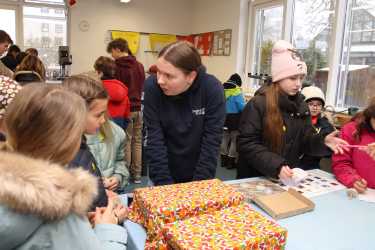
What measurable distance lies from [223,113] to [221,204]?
62 cm

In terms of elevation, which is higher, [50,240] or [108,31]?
[108,31]

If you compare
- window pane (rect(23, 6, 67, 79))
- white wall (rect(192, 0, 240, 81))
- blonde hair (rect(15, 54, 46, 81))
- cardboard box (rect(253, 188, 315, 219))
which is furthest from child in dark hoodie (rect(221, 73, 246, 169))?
window pane (rect(23, 6, 67, 79))

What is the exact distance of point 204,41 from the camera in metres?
5.98

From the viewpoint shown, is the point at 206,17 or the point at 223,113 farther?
the point at 206,17

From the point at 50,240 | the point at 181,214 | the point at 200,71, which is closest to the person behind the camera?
the point at 50,240

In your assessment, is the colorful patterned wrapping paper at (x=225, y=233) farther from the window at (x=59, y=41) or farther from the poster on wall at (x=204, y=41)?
the window at (x=59, y=41)

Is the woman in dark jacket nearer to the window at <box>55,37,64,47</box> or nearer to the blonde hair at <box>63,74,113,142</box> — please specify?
the blonde hair at <box>63,74,113,142</box>

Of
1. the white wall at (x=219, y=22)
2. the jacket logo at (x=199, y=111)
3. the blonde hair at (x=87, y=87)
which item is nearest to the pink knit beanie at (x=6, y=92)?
the blonde hair at (x=87, y=87)

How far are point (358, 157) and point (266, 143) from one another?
0.47m

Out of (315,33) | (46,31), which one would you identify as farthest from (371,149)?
(46,31)

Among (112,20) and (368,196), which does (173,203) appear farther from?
(112,20)

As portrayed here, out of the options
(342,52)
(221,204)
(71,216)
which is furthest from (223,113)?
(342,52)

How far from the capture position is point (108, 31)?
586 centimetres

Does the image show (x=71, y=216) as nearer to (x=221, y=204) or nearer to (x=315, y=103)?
(x=221, y=204)
